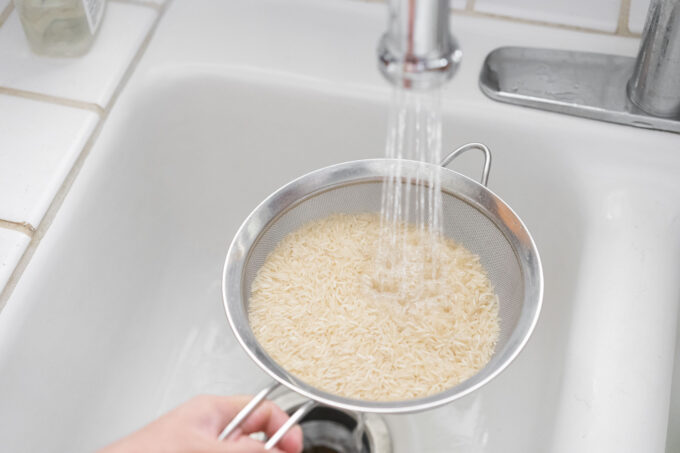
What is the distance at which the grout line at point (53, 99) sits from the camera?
724 millimetres

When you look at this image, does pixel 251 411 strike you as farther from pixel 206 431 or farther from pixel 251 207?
pixel 251 207

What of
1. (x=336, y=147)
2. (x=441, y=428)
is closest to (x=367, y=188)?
(x=336, y=147)

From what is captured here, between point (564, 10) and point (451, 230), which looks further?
point (564, 10)

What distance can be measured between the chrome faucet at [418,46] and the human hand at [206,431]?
27cm

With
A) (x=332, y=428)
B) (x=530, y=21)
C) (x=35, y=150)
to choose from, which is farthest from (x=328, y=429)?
(x=530, y=21)

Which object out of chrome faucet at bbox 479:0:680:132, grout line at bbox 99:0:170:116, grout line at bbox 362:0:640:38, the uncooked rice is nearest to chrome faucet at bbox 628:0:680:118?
chrome faucet at bbox 479:0:680:132

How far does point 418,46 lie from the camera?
383 millimetres

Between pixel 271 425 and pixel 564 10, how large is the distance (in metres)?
0.55

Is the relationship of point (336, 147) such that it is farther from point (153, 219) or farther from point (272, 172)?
point (153, 219)

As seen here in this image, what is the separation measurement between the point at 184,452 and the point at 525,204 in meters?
0.43

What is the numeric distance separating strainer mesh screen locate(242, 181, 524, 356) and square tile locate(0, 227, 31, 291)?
0.63 feet

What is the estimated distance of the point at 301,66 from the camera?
0.77 meters

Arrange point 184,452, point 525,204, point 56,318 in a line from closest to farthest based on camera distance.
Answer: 1. point 184,452
2. point 56,318
3. point 525,204

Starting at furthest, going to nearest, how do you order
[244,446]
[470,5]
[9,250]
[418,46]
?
[470,5]
[9,250]
[244,446]
[418,46]
